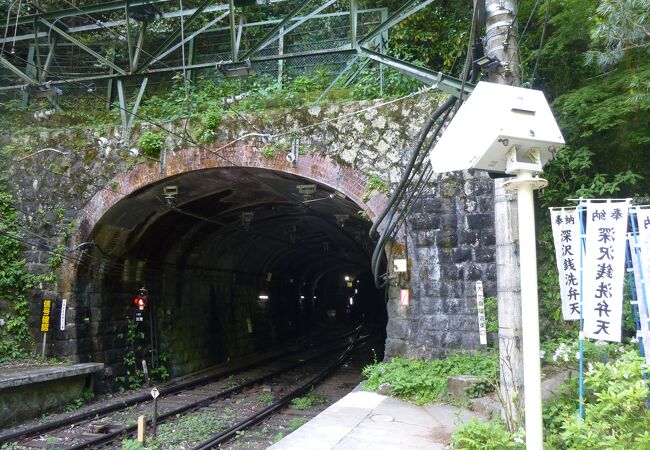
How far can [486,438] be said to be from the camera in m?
4.00

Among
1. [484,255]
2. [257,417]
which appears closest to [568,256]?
[484,255]

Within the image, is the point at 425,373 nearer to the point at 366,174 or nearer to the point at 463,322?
the point at 463,322

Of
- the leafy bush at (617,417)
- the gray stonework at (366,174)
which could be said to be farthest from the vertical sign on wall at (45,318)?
the leafy bush at (617,417)

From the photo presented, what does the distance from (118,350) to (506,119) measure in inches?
434

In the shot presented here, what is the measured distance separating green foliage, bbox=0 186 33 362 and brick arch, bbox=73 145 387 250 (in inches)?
51.3

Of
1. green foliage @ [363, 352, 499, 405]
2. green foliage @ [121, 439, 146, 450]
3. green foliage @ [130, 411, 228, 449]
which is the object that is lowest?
green foliage @ [130, 411, 228, 449]

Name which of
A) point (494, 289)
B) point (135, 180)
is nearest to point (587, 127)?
point (494, 289)

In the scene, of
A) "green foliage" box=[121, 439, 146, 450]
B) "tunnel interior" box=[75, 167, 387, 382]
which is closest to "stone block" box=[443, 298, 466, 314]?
"tunnel interior" box=[75, 167, 387, 382]

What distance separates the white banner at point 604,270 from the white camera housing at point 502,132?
2.15 metres

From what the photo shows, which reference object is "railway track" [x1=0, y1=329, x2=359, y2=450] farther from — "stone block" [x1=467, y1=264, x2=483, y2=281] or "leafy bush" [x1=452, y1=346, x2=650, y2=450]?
"leafy bush" [x1=452, y1=346, x2=650, y2=450]

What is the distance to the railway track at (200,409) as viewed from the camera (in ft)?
25.5

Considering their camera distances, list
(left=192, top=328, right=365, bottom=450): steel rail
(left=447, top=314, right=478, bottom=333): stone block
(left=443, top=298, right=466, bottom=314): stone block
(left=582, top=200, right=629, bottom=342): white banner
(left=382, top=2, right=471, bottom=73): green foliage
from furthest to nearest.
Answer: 1. (left=382, top=2, right=471, bottom=73): green foliage
2. (left=443, top=298, right=466, bottom=314): stone block
3. (left=447, top=314, right=478, bottom=333): stone block
4. (left=192, top=328, right=365, bottom=450): steel rail
5. (left=582, top=200, right=629, bottom=342): white banner

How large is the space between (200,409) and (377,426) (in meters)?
5.60

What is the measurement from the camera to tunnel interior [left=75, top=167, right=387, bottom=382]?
10570mm
